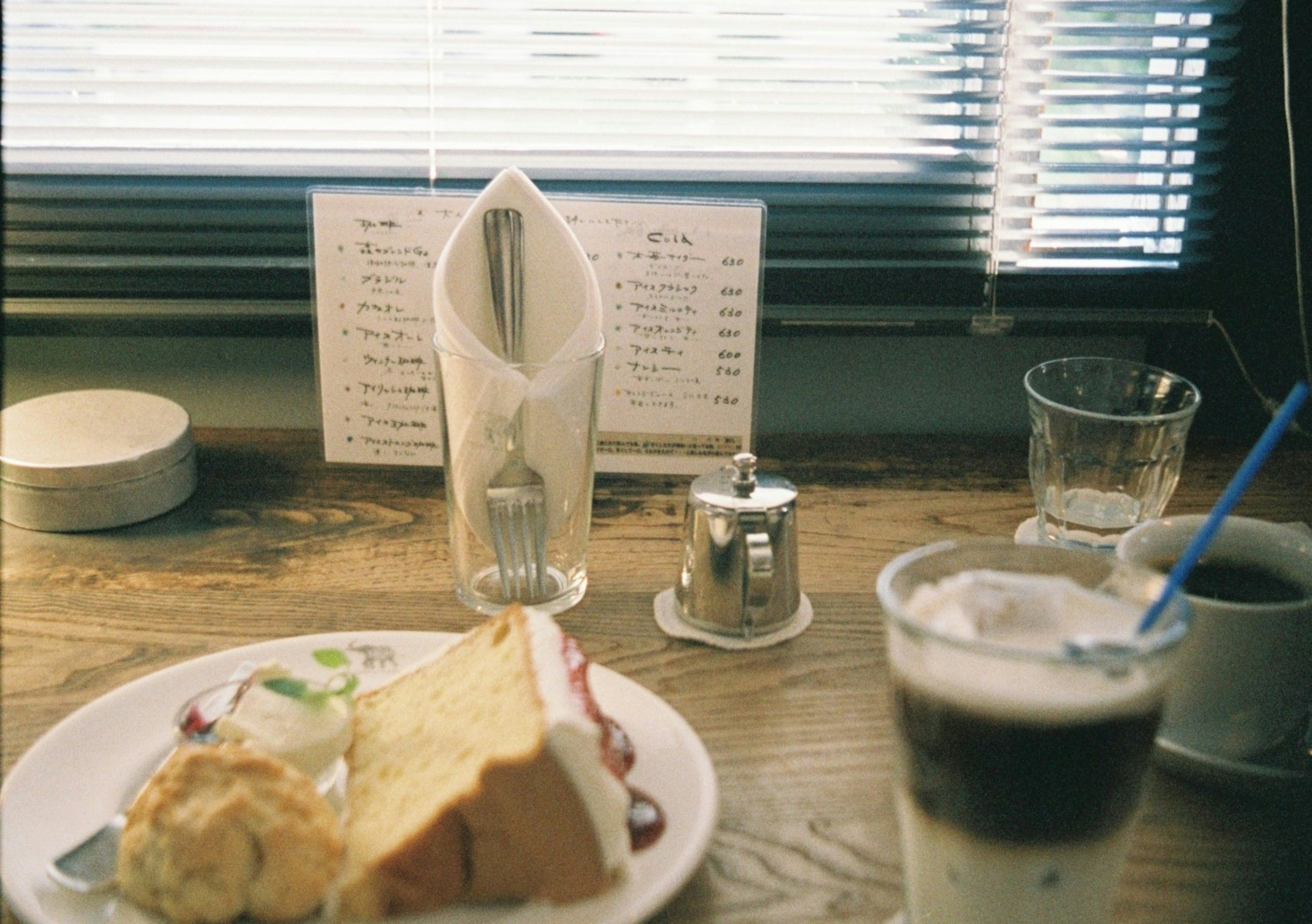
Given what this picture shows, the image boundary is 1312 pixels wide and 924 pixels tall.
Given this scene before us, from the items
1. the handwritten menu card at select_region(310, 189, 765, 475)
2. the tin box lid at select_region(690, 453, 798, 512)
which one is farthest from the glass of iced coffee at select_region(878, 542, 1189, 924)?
the handwritten menu card at select_region(310, 189, 765, 475)

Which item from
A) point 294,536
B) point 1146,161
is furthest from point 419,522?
point 1146,161

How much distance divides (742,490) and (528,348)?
275 millimetres

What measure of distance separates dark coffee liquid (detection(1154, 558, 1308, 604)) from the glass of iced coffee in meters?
0.24

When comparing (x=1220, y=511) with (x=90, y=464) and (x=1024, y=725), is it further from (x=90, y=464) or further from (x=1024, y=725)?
(x=90, y=464)

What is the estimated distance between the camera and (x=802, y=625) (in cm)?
116

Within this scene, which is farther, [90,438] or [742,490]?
[90,438]

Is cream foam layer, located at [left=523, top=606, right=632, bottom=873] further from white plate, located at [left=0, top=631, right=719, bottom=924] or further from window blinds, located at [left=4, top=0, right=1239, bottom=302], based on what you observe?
window blinds, located at [left=4, top=0, right=1239, bottom=302]

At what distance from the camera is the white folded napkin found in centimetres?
117

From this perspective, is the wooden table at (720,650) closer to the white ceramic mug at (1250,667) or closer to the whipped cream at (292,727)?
the white ceramic mug at (1250,667)

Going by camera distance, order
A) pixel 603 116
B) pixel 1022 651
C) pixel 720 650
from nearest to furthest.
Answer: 1. pixel 1022 651
2. pixel 720 650
3. pixel 603 116

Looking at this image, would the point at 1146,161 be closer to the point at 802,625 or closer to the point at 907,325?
the point at 907,325

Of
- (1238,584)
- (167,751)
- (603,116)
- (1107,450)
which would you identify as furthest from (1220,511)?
(603,116)

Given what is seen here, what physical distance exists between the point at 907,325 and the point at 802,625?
54 cm

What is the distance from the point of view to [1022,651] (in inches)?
25.6
